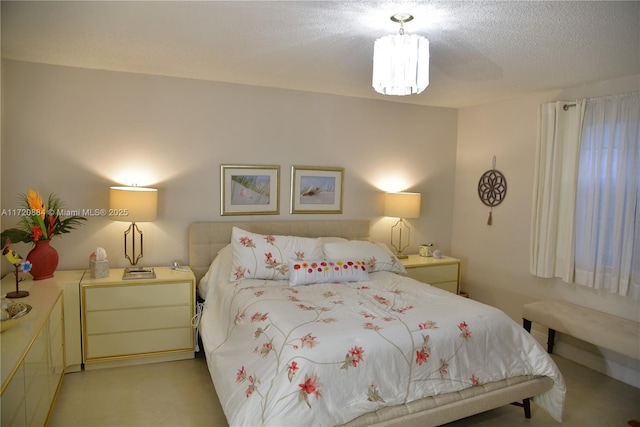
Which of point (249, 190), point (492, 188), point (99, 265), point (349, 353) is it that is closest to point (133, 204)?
point (99, 265)

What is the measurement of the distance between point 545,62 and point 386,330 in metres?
2.18

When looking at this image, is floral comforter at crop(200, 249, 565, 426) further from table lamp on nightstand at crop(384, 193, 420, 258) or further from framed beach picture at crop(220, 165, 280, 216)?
table lamp on nightstand at crop(384, 193, 420, 258)

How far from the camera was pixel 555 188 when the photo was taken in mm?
3713

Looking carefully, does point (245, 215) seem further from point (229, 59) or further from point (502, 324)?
point (502, 324)

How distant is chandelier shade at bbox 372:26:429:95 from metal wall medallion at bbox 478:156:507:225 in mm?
2462

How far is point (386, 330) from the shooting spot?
91.6 inches

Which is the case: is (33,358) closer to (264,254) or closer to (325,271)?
(264,254)

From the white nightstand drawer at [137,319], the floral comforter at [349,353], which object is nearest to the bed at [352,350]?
the floral comforter at [349,353]

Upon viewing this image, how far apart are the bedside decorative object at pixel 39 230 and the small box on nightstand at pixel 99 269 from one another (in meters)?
0.25

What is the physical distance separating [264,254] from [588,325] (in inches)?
99.3

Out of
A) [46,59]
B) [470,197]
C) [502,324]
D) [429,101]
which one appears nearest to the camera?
[502,324]

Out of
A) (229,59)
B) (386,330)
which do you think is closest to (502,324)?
(386,330)

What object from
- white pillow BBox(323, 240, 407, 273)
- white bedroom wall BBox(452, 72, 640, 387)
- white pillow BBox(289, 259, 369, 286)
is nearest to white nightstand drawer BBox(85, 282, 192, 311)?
white pillow BBox(289, 259, 369, 286)

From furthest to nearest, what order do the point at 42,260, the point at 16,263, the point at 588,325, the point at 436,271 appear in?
1. the point at 436,271
2. the point at 588,325
3. the point at 42,260
4. the point at 16,263
